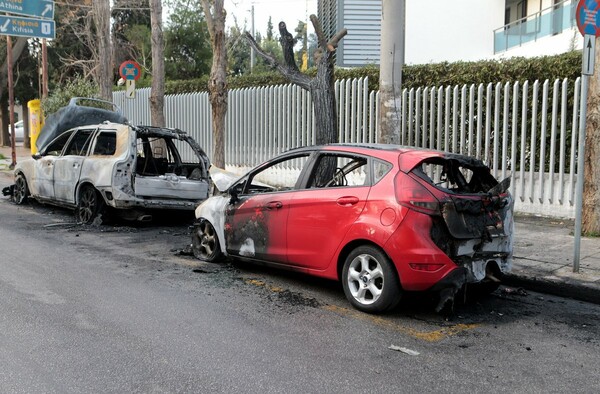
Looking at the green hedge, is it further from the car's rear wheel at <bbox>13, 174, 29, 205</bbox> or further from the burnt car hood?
the car's rear wheel at <bbox>13, 174, 29, 205</bbox>

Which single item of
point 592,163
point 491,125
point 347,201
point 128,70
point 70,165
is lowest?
point 347,201

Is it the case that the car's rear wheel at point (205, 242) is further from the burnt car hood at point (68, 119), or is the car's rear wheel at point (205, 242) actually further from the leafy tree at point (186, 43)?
the leafy tree at point (186, 43)

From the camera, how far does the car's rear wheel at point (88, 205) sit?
382 inches

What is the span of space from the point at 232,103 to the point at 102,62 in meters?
4.20

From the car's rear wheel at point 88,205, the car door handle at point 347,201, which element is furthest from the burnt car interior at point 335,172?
the car's rear wheel at point 88,205

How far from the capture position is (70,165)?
10.1m

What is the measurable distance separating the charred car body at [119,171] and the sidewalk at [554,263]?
4998 millimetres

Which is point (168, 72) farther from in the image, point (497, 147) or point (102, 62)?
point (497, 147)

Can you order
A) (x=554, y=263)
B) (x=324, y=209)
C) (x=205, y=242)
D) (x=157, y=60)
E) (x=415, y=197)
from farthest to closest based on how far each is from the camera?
(x=157, y=60)
(x=205, y=242)
(x=554, y=263)
(x=324, y=209)
(x=415, y=197)

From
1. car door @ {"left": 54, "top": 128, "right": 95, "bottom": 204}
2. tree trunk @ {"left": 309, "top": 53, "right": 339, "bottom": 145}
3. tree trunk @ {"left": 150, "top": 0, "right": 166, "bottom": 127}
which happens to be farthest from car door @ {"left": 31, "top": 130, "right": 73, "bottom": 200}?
tree trunk @ {"left": 309, "top": 53, "right": 339, "bottom": 145}

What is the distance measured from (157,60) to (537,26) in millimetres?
13796

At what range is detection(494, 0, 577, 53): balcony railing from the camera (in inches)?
777

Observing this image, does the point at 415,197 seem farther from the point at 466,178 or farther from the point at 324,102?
the point at 324,102

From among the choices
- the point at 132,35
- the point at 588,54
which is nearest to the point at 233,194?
the point at 588,54
